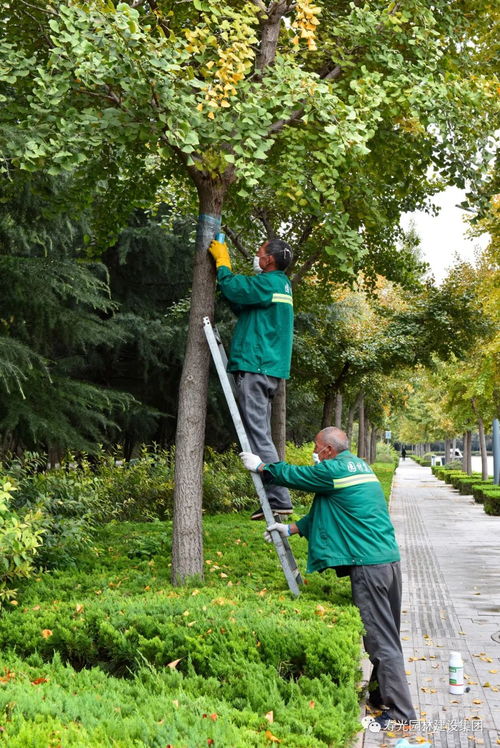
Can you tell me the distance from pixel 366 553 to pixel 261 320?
188 cm

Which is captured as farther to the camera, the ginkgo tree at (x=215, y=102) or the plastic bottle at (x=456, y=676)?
the plastic bottle at (x=456, y=676)

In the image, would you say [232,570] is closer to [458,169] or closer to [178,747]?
[178,747]

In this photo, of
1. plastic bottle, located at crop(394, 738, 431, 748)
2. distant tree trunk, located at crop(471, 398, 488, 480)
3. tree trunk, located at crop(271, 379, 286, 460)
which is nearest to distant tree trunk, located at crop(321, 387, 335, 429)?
distant tree trunk, located at crop(471, 398, 488, 480)

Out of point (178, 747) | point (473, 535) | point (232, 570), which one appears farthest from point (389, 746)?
point (473, 535)

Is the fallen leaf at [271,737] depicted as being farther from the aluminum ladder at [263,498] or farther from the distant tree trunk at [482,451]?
the distant tree trunk at [482,451]

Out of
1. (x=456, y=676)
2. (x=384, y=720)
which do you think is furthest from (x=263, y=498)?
(x=456, y=676)

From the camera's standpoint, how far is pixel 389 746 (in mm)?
4516

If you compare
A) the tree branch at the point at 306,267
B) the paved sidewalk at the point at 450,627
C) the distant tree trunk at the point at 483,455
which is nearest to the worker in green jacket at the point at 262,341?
the paved sidewalk at the point at 450,627

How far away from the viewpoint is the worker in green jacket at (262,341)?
568 centimetres

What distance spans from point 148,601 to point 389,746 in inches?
67.1

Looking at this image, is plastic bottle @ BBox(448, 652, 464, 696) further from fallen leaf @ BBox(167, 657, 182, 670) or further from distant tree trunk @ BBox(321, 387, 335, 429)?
distant tree trunk @ BBox(321, 387, 335, 429)

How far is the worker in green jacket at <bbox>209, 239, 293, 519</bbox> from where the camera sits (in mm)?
5680

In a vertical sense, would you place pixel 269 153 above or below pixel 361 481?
above

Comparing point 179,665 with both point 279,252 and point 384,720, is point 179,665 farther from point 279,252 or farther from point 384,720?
point 279,252
